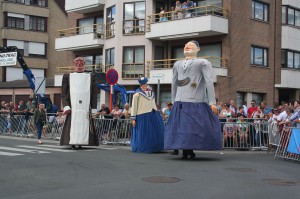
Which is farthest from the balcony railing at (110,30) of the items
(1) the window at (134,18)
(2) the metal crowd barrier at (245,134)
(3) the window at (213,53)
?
(2) the metal crowd barrier at (245,134)

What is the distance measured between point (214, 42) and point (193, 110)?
1865 centimetres

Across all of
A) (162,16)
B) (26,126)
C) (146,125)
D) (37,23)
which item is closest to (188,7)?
(162,16)

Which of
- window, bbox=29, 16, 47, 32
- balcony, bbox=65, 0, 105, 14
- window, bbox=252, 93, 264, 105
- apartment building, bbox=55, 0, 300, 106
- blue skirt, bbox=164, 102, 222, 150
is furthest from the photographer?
window, bbox=29, 16, 47, 32

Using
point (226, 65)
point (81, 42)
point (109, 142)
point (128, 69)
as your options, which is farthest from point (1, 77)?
point (109, 142)

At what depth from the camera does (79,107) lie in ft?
45.4

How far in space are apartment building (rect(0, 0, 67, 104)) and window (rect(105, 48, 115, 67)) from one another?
1371 centimetres

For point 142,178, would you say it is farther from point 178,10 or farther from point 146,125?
point 178,10

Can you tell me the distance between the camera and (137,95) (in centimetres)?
1336

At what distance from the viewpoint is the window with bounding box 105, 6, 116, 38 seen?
3341 centimetres

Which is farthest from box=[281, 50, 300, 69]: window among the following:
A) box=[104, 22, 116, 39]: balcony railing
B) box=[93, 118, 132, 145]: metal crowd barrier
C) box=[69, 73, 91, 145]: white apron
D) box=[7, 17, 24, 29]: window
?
box=[7, 17, 24, 29]: window

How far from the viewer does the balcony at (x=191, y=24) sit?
2744cm

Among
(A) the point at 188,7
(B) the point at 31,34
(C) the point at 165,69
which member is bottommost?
(C) the point at 165,69

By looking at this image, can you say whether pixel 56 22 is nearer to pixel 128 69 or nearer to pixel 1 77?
pixel 1 77

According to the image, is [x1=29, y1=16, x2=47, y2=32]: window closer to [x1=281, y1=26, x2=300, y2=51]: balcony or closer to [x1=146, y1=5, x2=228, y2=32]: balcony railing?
[x1=146, y1=5, x2=228, y2=32]: balcony railing
